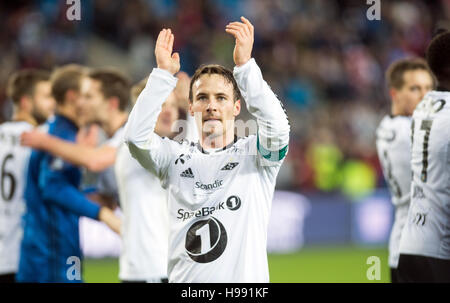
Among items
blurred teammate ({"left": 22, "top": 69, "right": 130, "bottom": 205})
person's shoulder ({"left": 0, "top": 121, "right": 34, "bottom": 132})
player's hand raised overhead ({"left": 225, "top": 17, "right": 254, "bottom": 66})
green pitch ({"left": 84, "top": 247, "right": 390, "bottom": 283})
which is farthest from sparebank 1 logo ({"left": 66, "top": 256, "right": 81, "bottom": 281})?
green pitch ({"left": 84, "top": 247, "right": 390, "bottom": 283})

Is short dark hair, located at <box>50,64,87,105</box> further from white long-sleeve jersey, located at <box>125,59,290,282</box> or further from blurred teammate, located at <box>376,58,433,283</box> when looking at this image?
blurred teammate, located at <box>376,58,433,283</box>

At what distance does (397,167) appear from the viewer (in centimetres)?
648

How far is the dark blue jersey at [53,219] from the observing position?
19.8 ft

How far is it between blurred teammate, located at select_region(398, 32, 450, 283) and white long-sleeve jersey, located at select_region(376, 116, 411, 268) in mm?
1393

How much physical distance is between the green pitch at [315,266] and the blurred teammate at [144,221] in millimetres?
5004

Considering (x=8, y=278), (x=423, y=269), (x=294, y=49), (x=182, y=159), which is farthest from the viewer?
(x=294, y=49)

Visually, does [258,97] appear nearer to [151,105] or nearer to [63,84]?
[151,105]

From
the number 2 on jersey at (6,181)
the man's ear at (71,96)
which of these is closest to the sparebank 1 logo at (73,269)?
the number 2 on jersey at (6,181)

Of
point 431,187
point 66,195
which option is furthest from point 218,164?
point 66,195

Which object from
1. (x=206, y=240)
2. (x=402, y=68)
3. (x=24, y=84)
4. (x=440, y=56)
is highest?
(x=24, y=84)

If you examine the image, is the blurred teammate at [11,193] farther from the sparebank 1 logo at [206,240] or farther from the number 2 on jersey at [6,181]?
the sparebank 1 logo at [206,240]

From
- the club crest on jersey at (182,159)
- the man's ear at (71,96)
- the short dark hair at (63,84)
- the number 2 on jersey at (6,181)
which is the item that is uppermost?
the short dark hair at (63,84)

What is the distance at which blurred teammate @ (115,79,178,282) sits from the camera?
5656 mm

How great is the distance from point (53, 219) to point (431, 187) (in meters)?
3.12
